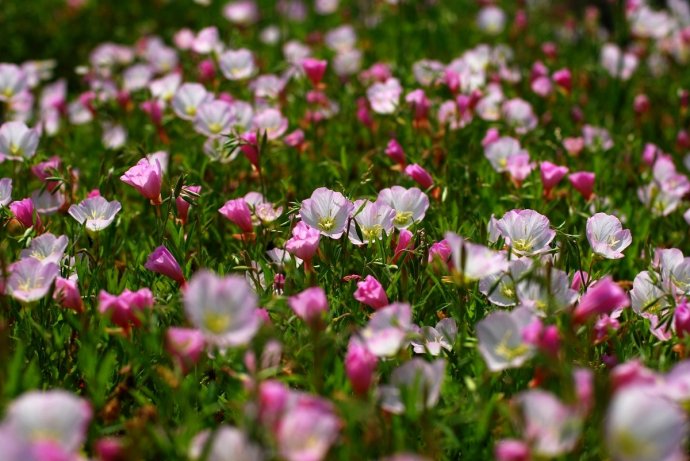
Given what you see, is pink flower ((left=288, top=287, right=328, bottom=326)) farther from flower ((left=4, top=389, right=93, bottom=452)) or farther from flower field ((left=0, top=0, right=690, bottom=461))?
flower ((left=4, top=389, right=93, bottom=452))

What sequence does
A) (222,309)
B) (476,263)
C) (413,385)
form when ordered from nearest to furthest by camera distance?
(222,309) < (413,385) < (476,263)

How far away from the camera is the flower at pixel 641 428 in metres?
1.24

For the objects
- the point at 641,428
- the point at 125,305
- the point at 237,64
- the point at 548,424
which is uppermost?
the point at 641,428

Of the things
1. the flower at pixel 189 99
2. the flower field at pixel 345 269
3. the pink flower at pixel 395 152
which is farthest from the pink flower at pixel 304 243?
the flower at pixel 189 99

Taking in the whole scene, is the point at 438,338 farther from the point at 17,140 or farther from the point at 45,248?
the point at 17,140

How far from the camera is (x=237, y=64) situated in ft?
11.9

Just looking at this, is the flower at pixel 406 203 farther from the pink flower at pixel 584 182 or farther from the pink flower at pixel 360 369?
the pink flower at pixel 360 369

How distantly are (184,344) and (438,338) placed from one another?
672 millimetres

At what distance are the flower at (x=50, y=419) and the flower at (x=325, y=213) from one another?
0.99 metres

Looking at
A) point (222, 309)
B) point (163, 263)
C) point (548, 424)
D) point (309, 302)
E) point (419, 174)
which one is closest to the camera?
point (548, 424)

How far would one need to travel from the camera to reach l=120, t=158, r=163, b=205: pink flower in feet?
7.25

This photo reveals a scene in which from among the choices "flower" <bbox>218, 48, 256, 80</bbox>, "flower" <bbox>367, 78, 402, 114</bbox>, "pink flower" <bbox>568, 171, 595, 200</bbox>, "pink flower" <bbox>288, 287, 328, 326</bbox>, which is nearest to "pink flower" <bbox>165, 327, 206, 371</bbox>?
"pink flower" <bbox>288, 287, 328, 326</bbox>

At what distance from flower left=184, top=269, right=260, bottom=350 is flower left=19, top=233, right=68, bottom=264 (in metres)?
0.76

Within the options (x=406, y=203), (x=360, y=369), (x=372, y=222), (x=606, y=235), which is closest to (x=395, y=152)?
(x=406, y=203)
